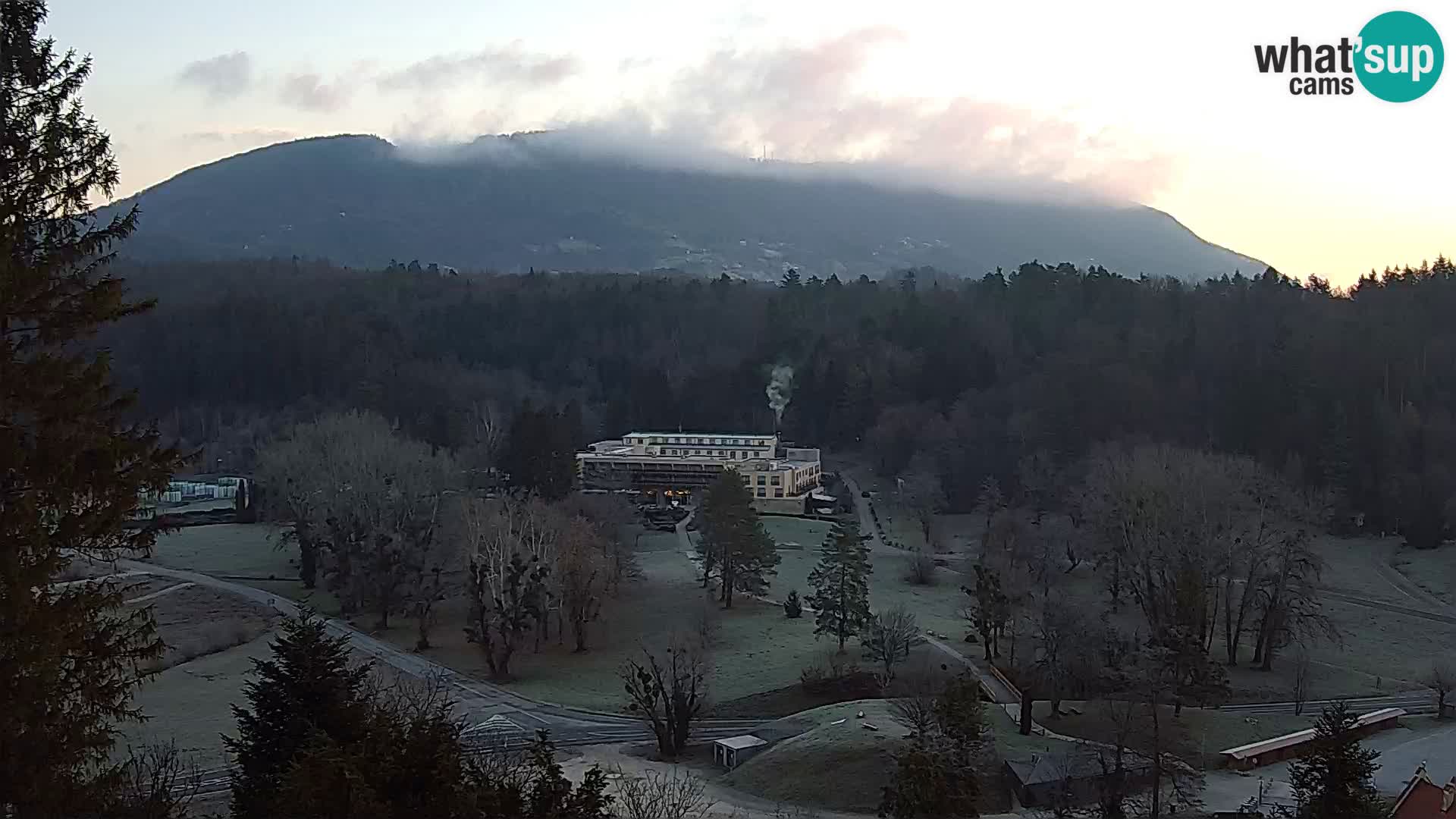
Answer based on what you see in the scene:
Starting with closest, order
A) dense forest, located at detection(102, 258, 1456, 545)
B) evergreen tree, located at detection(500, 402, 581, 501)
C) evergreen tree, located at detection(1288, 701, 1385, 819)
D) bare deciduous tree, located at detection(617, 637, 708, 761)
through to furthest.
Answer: evergreen tree, located at detection(1288, 701, 1385, 819) → bare deciduous tree, located at detection(617, 637, 708, 761) → evergreen tree, located at detection(500, 402, 581, 501) → dense forest, located at detection(102, 258, 1456, 545)

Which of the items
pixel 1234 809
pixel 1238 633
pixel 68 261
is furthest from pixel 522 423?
pixel 68 261

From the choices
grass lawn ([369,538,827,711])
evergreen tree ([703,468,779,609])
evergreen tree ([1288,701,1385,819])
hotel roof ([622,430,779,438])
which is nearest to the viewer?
evergreen tree ([1288,701,1385,819])

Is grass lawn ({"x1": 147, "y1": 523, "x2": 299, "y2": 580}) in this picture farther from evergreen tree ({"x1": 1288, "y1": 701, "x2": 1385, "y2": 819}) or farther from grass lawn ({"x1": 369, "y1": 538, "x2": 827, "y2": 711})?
evergreen tree ({"x1": 1288, "y1": 701, "x2": 1385, "y2": 819})

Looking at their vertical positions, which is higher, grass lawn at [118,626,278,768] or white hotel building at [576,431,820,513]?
white hotel building at [576,431,820,513]

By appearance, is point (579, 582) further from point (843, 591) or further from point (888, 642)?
point (888, 642)

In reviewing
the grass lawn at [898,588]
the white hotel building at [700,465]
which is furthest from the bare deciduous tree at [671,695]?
the white hotel building at [700,465]

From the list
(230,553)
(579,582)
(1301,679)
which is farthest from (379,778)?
(230,553)

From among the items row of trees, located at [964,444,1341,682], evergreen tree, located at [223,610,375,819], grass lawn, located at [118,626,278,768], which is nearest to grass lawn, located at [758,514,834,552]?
row of trees, located at [964,444,1341,682]
